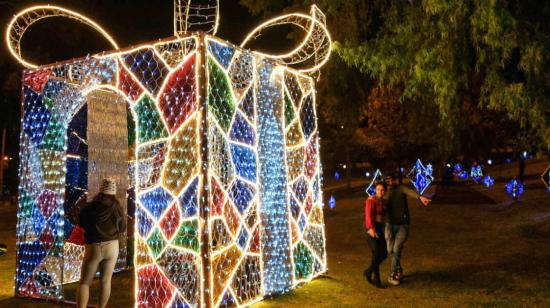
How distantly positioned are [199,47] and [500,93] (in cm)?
552

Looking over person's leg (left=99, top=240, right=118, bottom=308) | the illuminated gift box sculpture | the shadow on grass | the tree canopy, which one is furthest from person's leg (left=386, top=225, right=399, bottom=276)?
person's leg (left=99, top=240, right=118, bottom=308)

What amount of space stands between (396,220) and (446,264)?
2541mm

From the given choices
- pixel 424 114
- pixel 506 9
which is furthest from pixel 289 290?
pixel 424 114

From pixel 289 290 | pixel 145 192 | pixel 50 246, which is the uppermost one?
pixel 145 192

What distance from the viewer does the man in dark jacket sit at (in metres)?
8.01

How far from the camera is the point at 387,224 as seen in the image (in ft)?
26.7

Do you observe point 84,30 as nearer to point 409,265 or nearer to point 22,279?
point 22,279

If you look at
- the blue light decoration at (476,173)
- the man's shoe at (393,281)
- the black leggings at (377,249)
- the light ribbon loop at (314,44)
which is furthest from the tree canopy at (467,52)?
the blue light decoration at (476,173)

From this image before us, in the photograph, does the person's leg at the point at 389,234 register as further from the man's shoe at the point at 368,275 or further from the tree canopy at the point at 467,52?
the tree canopy at the point at 467,52

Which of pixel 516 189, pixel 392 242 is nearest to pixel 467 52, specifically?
pixel 392 242

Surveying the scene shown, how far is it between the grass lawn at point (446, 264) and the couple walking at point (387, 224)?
0.30m

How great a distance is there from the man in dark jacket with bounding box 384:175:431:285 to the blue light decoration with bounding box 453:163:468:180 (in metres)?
26.4

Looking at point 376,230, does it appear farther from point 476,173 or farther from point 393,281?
point 476,173

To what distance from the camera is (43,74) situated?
787 cm
